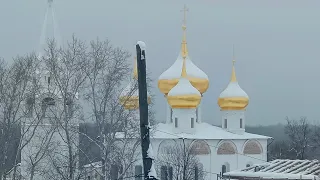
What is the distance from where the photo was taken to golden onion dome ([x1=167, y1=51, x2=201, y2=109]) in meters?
33.4

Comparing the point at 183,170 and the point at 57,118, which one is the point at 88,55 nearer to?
the point at 57,118

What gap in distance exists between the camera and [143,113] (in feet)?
31.8

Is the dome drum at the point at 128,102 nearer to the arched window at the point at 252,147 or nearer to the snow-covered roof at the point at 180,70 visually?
the snow-covered roof at the point at 180,70

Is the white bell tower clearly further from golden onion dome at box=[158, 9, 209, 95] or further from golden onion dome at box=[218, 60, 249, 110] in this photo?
golden onion dome at box=[158, 9, 209, 95]

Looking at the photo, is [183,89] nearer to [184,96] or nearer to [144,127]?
[184,96]

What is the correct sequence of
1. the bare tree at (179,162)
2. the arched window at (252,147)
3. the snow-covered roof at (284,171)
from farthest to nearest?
the arched window at (252,147)
the bare tree at (179,162)
the snow-covered roof at (284,171)

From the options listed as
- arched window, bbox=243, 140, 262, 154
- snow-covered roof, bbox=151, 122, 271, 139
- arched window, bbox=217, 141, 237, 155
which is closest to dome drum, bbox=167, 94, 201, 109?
snow-covered roof, bbox=151, 122, 271, 139

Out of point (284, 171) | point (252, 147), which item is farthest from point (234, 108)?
point (284, 171)

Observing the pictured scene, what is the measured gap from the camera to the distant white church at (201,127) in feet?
110

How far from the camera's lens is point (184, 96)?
33406mm

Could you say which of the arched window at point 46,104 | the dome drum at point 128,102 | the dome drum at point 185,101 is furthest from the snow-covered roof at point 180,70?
the dome drum at point 128,102

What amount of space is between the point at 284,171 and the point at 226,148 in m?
17.5

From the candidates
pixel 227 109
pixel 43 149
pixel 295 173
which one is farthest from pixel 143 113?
pixel 227 109

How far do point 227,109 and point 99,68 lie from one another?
49.3ft
